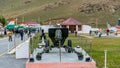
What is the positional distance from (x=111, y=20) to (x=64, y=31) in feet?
484

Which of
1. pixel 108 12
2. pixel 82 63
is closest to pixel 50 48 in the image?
pixel 82 63

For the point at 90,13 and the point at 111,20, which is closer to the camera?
the point at 111,20

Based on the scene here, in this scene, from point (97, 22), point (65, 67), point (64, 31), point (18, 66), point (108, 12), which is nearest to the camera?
point (65, 67)

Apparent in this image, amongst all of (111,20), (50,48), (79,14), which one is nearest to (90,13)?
(79,14)

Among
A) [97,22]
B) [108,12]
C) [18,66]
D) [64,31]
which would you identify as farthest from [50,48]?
[108,12]

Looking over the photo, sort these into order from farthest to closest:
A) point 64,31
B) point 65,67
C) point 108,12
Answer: point 108,12
point 64,31
point 65,67

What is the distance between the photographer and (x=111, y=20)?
17712 centimetres

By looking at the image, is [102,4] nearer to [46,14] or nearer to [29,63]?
[46,14]

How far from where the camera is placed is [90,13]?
191750 mm

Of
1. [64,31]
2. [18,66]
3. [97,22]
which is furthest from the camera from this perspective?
[97,22]

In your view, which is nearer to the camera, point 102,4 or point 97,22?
point 97,22

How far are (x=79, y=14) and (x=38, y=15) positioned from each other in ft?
60.2

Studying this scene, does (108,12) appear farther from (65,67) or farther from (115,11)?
(65,67)

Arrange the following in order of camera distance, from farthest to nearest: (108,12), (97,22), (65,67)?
(108,12)
(97,22)
(65,67)
